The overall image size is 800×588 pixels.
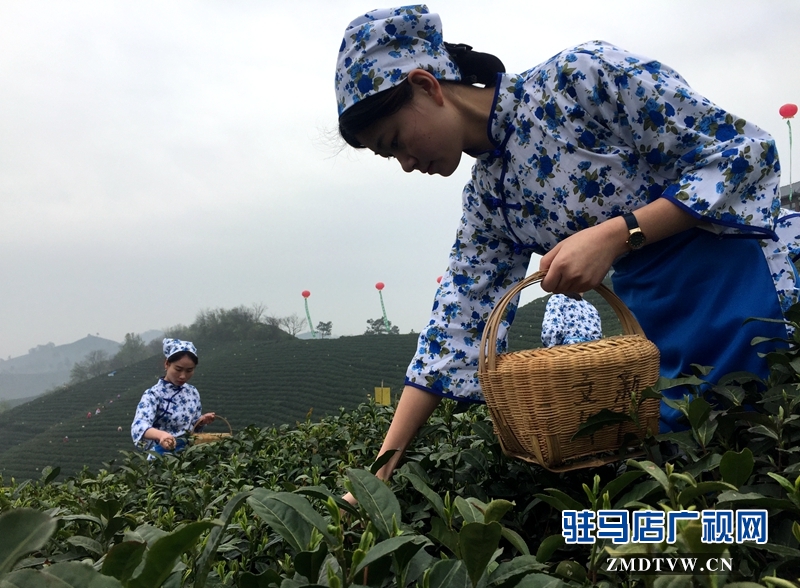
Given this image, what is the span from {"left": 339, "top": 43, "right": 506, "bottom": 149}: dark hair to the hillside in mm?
3352

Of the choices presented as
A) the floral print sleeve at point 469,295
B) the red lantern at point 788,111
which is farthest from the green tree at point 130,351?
the floral print sleeve at point 469,295

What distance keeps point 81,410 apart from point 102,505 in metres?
7.00

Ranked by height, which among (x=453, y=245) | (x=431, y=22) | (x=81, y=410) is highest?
(x=431, y=22)

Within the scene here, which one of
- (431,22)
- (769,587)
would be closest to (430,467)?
(769,587)

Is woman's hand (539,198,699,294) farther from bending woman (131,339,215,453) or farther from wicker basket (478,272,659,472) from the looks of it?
bending woman (131,339,215,453)

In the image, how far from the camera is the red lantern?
4.94 m

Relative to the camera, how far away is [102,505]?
934mm

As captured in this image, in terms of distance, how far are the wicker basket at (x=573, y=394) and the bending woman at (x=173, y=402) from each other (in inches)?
142

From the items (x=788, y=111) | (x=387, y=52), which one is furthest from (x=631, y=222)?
(x=788, y=111)

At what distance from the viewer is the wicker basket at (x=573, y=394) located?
92cm

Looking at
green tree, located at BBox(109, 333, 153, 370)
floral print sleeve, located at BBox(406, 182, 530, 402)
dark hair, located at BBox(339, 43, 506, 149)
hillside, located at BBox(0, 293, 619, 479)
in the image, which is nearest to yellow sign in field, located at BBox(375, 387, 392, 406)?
floral print sleeve, located at BBox(406, 182, 530, 402)

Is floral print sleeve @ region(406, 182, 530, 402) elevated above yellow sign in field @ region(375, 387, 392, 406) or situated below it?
above

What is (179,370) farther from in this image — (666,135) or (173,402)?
(666,135)

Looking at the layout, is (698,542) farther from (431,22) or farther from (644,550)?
(431,22)
